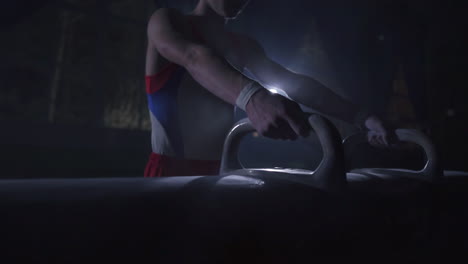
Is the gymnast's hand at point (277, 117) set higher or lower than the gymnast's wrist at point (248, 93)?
lower

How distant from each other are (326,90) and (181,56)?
53cm

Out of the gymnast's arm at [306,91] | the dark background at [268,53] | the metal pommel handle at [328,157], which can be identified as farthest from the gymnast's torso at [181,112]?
the dark background at [268,53]

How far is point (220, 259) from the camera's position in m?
0.44

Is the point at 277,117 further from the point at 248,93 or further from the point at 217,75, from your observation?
the point at 217,75

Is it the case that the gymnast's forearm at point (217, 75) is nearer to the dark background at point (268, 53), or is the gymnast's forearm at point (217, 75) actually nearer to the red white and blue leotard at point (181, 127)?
the red white and blue leotard at point (181, 127)

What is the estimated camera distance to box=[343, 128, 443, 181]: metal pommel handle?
0.74 m

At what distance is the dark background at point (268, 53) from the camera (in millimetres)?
3527

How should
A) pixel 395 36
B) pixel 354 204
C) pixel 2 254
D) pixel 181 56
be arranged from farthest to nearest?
1. pixel 395 36
2. pixel 181 56
3. pixel 354 204
4. pixel 2 254

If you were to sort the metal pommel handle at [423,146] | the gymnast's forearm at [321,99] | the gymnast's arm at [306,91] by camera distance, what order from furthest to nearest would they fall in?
the gymnast's forearm at [321,99], the gymnast's arm at [306,91], the metal pommel handle at [423,146]

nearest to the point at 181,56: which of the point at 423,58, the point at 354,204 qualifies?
the point at 354,204

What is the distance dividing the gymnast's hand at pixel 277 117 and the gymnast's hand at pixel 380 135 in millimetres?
398

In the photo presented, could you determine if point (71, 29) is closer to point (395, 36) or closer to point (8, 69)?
point (8, 69)

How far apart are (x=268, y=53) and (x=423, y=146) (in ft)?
11.3

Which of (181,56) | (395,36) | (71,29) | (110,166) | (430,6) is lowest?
(110,166)
